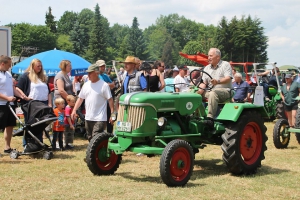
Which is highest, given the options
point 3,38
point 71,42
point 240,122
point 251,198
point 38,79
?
point 71,42

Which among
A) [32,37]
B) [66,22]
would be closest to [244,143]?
[32,37]

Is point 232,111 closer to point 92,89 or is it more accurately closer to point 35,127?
point 92,89

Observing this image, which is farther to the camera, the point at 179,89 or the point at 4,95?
the point at 179,89

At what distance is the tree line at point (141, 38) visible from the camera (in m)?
64.2

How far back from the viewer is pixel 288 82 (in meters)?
12.7

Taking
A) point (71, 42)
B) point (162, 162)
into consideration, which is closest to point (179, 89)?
point (162, 162)

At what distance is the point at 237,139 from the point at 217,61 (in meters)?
1.36

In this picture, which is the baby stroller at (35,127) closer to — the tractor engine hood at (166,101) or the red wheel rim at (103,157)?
the red wheel rim at (103,157)

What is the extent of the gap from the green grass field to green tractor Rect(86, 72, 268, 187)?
0.25 metres

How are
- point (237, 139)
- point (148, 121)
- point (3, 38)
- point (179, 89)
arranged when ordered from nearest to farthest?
point (148, 121)
point (237, 139)
point (179, 89)
point (3, 38)

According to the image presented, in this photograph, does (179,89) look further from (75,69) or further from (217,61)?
(217,61)

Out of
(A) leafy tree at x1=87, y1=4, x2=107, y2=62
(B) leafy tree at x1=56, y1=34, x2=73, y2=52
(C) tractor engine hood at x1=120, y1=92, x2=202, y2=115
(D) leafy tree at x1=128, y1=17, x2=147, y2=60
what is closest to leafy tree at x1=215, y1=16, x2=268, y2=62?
(A) leafy tree at x1=87, y1=4, x2=107, y2=62

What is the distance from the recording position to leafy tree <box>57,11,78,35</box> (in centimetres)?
11656

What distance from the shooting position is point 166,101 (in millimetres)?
6461
